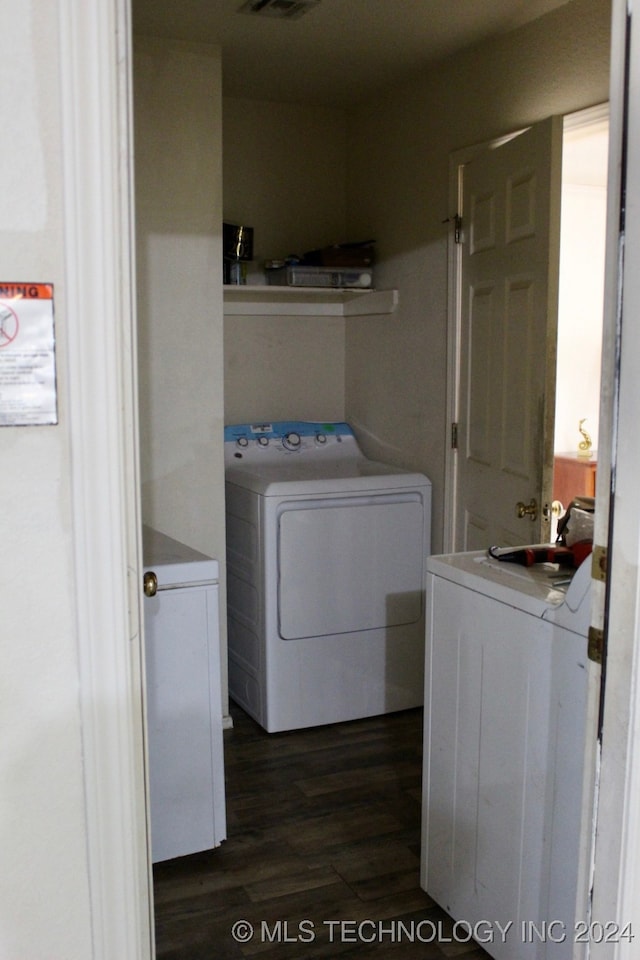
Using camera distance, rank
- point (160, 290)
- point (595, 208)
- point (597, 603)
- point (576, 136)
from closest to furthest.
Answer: point (597, 603), point (576, 136), point (160, 290), point (595, 208)

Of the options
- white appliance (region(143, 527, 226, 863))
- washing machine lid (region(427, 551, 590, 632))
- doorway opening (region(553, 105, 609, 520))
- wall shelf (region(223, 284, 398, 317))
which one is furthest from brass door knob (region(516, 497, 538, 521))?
doorway opening (region(553, 105, 609, 520))

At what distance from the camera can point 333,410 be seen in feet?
14.1

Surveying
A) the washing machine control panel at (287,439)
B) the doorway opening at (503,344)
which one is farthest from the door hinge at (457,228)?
the washing machine control panel at (287,439)

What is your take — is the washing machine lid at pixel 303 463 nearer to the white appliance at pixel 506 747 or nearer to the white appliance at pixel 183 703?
the white appliance at pixel 183 703

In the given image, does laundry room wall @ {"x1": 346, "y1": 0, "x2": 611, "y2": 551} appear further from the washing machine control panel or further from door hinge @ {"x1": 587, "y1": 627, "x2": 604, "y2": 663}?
door hinge @ {"x1": 587, "y1": 627, "x2": 604, "y2": 663}

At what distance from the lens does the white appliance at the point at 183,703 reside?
238 cm

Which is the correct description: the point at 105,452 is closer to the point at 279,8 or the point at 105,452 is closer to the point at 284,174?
the point at 279,8

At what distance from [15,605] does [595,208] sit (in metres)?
5.22

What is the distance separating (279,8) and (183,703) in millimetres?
2145

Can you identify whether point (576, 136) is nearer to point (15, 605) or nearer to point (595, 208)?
point (15, 605)

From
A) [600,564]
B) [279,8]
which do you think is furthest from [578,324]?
[600,564]

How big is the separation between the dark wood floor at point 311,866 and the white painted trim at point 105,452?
108cm

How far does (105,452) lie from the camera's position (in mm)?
1118

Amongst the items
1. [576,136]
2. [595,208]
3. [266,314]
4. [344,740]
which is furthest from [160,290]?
[595,208]
